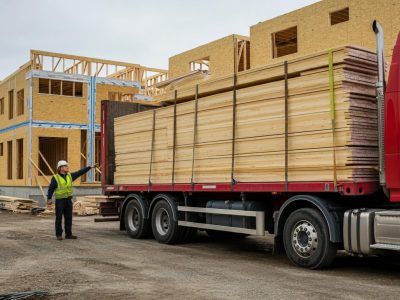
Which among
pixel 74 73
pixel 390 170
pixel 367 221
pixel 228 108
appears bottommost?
pixel 367 221

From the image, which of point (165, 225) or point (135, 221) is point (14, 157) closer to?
point (135, 221)

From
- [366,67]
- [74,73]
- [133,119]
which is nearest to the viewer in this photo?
[366,67]

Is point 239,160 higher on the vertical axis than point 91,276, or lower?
higher

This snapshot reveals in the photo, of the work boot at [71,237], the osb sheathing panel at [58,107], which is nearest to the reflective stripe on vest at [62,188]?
the work boot at [71,237]

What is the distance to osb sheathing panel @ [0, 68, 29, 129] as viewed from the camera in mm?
25631

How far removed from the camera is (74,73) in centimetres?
2644

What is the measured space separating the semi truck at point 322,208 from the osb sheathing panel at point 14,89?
1698 cm

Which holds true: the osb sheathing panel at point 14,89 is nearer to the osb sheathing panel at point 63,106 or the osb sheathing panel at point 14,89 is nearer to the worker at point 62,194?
the osb sheathing panel at point 63,106

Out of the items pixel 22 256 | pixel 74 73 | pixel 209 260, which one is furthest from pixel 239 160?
pixel 74 73

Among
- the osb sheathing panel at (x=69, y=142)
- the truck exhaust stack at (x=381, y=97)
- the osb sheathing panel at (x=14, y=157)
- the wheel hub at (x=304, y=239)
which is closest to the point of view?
the truck exhaust stack at (x=381, y=97)

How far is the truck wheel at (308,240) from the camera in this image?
7.66 meters

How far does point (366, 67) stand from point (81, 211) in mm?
14313

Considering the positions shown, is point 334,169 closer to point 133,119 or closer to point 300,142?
point 300,142

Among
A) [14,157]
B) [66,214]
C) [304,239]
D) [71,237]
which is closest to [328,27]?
[66,214]
